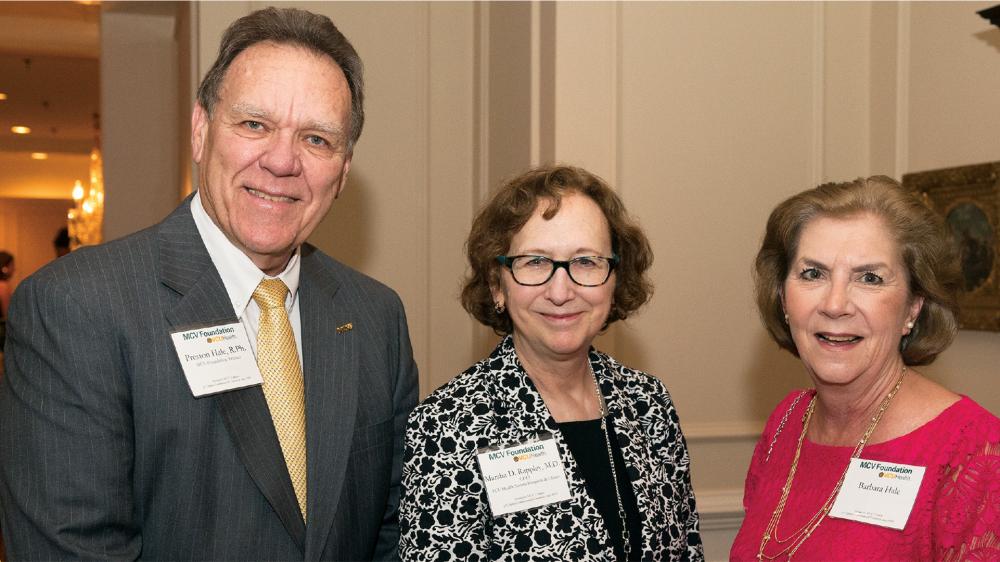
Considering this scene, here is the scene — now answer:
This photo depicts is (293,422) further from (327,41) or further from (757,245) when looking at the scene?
(757,245)

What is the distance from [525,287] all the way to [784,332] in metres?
0.71

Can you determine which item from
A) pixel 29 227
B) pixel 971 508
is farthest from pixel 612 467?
pixel 29 227

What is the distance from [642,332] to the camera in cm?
350

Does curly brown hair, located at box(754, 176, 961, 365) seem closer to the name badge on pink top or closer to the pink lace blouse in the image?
the pink lace blouse

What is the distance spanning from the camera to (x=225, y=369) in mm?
1731

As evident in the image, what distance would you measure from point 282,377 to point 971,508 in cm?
143

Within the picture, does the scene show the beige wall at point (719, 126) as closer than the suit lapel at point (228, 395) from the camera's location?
No

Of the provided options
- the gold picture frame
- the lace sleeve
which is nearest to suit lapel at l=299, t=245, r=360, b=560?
the lace sleeve

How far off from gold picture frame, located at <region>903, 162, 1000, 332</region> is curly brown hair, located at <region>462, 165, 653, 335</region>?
1396mm

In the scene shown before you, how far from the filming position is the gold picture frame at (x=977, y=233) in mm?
2947

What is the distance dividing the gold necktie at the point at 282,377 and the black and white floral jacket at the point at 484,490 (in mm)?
263

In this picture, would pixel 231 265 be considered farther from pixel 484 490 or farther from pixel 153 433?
pixel 484 490

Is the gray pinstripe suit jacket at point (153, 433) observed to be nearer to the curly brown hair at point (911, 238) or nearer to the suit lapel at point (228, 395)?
the suit lapel at point (228, 395)

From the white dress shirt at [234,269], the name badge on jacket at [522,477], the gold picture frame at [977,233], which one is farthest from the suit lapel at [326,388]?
the gold picture frame at [977,233]
